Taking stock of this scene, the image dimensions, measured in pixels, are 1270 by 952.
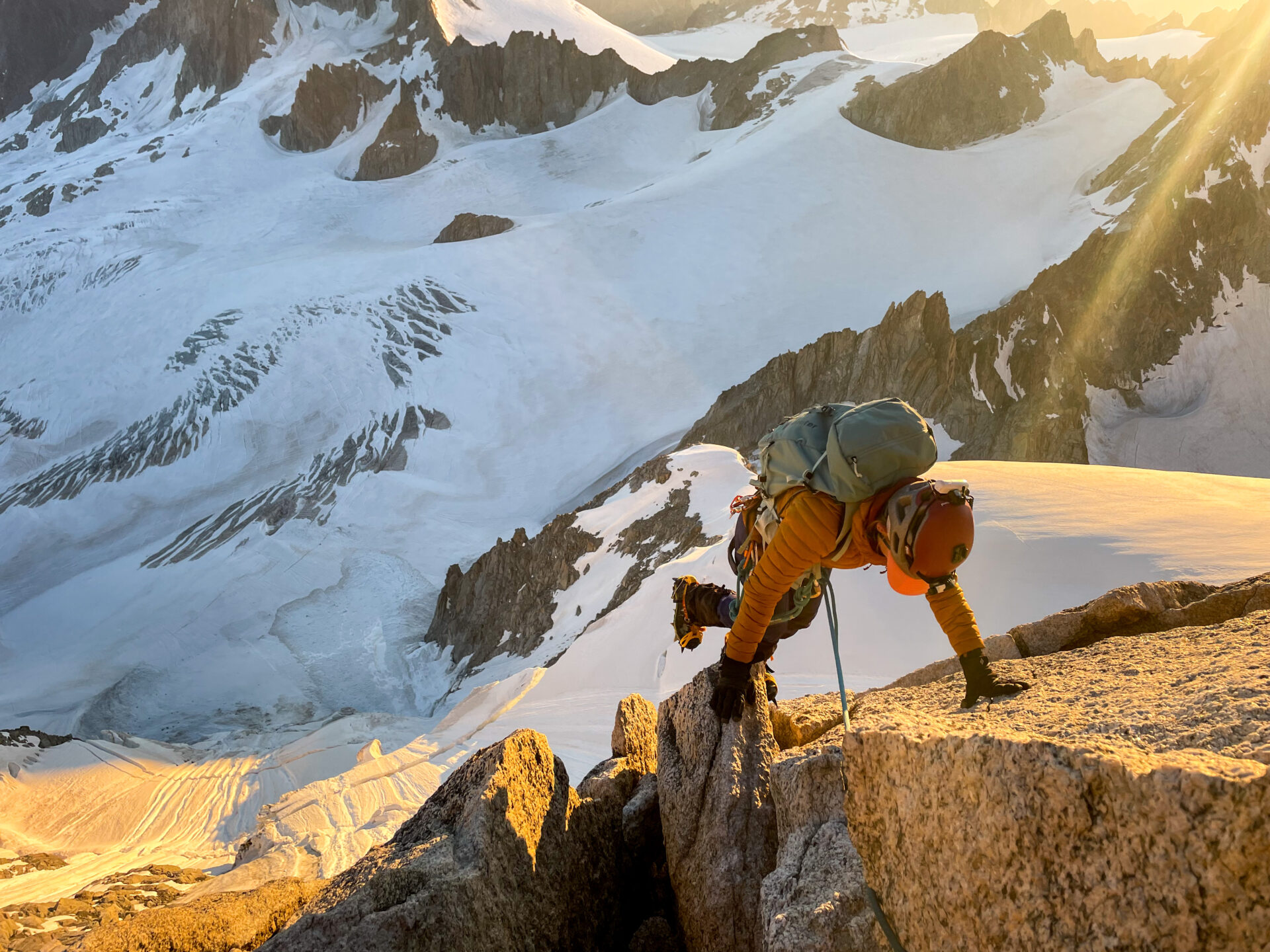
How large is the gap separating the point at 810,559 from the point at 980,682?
728 mm

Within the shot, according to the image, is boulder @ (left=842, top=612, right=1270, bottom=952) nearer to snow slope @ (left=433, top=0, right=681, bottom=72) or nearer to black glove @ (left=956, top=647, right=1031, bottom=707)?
black glove @ (left=956, top=647, right=1031, bottom=707)

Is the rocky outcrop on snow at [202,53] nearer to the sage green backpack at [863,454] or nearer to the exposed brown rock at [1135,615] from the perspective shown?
the sage green backpack at [863,454]

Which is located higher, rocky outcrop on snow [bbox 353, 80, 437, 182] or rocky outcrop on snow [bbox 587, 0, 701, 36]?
rocky outcrop on snow [bbox 587, 0, 701, 36]

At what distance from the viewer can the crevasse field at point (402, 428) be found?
7586 mm

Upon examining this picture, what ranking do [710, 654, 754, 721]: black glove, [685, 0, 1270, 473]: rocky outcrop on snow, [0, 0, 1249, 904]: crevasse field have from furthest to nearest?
1. [685, 0, 1270, 473]: rocky outcrop on snow
2. [0, 0, 1249, 904]: crevasse field
3. [710, 654, 754, 721]: black glove

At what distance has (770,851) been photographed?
2.96 m

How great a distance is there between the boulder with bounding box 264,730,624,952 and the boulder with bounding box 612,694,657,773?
1.80 feet

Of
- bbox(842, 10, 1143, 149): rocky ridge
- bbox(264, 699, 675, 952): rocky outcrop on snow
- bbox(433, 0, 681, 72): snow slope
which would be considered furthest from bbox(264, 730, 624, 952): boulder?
bbox(433, 0, 681, 72): snow slope

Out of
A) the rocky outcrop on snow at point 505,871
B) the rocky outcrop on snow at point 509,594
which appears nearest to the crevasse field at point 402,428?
the rocky outcrop on snow at point 509,594

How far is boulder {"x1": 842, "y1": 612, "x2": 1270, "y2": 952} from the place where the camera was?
1312 mm

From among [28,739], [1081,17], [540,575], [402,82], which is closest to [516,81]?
[402,82]

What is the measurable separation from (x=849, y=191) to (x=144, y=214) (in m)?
30.5

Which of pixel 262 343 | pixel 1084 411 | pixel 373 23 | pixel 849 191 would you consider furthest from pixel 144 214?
pixel 1084 411

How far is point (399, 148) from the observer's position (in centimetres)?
4281
